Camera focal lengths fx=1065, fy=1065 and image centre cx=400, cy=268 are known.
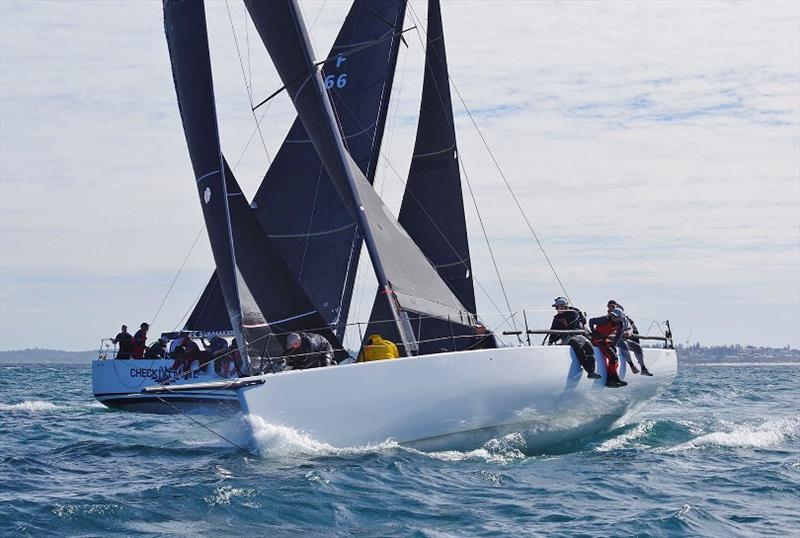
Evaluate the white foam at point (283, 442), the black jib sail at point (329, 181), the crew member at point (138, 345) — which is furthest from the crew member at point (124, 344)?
the white foam at point (283, 442)

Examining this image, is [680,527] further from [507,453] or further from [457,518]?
[507,453]

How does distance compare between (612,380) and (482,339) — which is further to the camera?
(482,339)

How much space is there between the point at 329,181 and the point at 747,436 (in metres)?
8.34

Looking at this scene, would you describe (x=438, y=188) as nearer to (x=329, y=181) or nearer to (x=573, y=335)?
(x=329, y=181)

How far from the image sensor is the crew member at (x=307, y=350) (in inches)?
477

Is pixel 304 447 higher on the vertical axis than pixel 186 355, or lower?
lower

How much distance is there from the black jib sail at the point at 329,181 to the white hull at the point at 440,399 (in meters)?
6.27

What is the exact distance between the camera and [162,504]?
9.10 m

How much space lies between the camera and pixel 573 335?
1388cm

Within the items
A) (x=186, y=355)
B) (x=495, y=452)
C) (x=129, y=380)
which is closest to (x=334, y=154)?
(x=495, y=452)

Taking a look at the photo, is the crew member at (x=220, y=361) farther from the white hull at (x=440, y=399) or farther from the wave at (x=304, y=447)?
the white hull at (x=440, y=399)

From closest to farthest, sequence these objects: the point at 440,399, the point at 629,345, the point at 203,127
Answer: the point at 440,399 → the point at 203,127 → the point at 629,345

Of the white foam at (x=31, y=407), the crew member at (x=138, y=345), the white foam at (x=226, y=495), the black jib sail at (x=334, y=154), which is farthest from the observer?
the crew member at (x=138, y=345)

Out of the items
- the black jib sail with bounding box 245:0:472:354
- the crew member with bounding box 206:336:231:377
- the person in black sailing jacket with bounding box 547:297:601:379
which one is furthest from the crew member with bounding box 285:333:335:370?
the person in black sailing jacket with bounding box 547:297:601:379
